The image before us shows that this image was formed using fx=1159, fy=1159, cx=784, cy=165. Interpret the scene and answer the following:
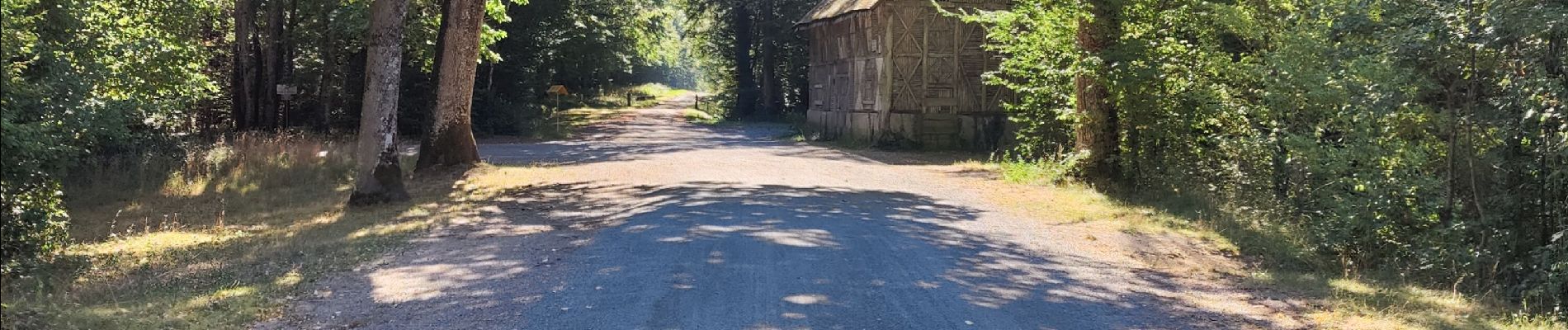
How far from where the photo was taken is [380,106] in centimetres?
1535

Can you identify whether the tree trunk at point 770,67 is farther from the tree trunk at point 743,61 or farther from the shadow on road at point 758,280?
the shadow on road at point 758,280

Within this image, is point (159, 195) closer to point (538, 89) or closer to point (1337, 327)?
point (1337, 327)

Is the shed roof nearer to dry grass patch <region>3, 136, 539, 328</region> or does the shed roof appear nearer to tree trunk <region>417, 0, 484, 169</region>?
tree trunk <region>417, 0, 484, 169</region>

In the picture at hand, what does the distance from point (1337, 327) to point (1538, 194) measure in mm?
2812

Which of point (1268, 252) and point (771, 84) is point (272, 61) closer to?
point (1268, 252)

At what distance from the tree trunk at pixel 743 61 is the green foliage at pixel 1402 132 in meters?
40.5

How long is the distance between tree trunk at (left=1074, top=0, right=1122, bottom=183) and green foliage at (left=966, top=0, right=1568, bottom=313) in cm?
162

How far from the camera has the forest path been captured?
23.9ft

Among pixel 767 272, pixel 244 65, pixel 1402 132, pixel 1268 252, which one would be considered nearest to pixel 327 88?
pixel 244 65

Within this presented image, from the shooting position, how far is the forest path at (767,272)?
23.9ft

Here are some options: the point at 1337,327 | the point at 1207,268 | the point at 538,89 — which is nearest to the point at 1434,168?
the point at 1207,268

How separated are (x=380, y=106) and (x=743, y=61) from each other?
1611 inches

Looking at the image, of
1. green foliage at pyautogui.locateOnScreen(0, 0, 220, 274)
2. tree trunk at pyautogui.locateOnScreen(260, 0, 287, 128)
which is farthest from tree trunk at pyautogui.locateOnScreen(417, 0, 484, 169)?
tree trunk at pyautogui.locateOnScreen(260, 0, 287, 128)

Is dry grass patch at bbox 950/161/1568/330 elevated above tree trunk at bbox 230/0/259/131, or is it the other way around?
tree trunk at bbox 230/0/259/131
